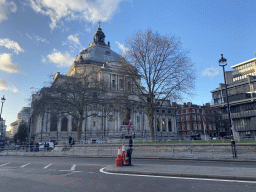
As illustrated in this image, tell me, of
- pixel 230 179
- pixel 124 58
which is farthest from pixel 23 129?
pixel 230 179

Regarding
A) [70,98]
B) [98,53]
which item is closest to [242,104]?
[70,98]

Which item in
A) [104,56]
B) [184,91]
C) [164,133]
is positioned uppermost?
[104,56]

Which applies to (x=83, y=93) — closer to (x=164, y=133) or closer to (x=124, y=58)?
(x=124, y=58)

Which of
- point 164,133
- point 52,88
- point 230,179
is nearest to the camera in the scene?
point 230,179

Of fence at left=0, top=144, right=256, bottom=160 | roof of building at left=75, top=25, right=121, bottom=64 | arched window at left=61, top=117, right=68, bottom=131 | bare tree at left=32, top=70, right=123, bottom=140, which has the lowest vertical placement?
fence at left=0, top=144, right=256, bottom=160

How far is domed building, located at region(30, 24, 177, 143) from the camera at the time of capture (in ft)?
162

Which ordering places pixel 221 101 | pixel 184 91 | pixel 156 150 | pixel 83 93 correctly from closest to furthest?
1. pixel 156 150
2. pixel 184 91
3. pixel 83 93
4. pixel 221 101

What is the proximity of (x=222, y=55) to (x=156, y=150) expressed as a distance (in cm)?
1160

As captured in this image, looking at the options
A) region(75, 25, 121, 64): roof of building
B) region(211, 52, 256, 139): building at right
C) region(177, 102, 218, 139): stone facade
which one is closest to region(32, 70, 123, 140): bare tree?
region(75, 25, 121, 64): roof of building

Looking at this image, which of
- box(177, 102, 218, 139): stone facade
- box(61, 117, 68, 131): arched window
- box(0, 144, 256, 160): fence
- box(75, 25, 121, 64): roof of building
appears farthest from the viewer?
box(177, 102, 218, 139): stone facade

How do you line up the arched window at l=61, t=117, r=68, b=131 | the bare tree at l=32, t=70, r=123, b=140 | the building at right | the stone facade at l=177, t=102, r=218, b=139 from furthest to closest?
the stone facade at l=177, t=102, r=218, b=139
the arched window at l=61, t=117, r=68, b=131
the building at right
the bare tree at l=32, t=70, r=123, b=140

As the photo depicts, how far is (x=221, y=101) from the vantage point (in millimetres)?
57281

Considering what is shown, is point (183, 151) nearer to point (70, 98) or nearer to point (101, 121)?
point (70, 98)

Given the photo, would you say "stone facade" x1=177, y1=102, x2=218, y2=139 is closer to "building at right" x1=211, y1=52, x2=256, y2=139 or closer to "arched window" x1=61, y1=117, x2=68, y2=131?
"building at right" x1=211, y1=52, x2=256, y2=139
